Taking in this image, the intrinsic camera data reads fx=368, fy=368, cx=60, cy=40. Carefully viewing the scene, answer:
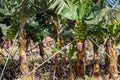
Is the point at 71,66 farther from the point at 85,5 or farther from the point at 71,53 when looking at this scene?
the point at 85,5

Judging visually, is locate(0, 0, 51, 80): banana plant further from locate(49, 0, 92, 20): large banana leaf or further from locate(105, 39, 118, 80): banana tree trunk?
locate(105, 39, 118, 80): banana tree trunk

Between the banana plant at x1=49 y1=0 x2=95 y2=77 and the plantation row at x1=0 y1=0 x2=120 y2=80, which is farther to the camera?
the banana plant at x1=49 y1=0 x2=95 y2=77

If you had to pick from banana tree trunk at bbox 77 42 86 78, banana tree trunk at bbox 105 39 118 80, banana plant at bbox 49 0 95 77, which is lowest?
banana tree trunk at bbox 105 39 118 80

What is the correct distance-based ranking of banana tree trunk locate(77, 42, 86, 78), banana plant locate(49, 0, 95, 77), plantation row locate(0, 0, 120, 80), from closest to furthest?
plantation row locate(0, 0, 120, 80) → banana plant locate(49, 0, 95, 77) → banana tree trunk locate(77, 42, 86, 78)

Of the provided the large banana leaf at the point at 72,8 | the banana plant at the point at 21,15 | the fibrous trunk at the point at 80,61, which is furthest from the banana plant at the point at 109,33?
the banana plant at the point at 21,15

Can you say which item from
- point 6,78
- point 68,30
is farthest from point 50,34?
point 6,78

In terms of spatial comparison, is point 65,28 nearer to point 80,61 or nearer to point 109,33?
point 109,33

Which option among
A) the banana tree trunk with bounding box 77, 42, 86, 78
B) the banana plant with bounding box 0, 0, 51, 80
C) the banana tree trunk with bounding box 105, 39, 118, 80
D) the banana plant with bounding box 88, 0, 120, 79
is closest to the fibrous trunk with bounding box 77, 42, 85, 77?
the banana tree trunk with bounding box 77, 42, 86, 78

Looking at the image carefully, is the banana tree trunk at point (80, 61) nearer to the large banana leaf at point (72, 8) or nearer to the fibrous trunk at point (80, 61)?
the fibrous trunk at point (80, 61)

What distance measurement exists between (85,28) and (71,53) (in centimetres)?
161

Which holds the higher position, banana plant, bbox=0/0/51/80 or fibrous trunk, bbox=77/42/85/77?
banana plant, bbox=0/0/51/80

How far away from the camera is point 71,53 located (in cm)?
1449

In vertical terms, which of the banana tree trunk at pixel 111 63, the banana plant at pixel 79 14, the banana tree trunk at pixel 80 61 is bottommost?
the banana tree trunk at pixel 111 63

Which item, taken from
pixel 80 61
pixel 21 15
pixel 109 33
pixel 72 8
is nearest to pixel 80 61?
pixel 80 61
